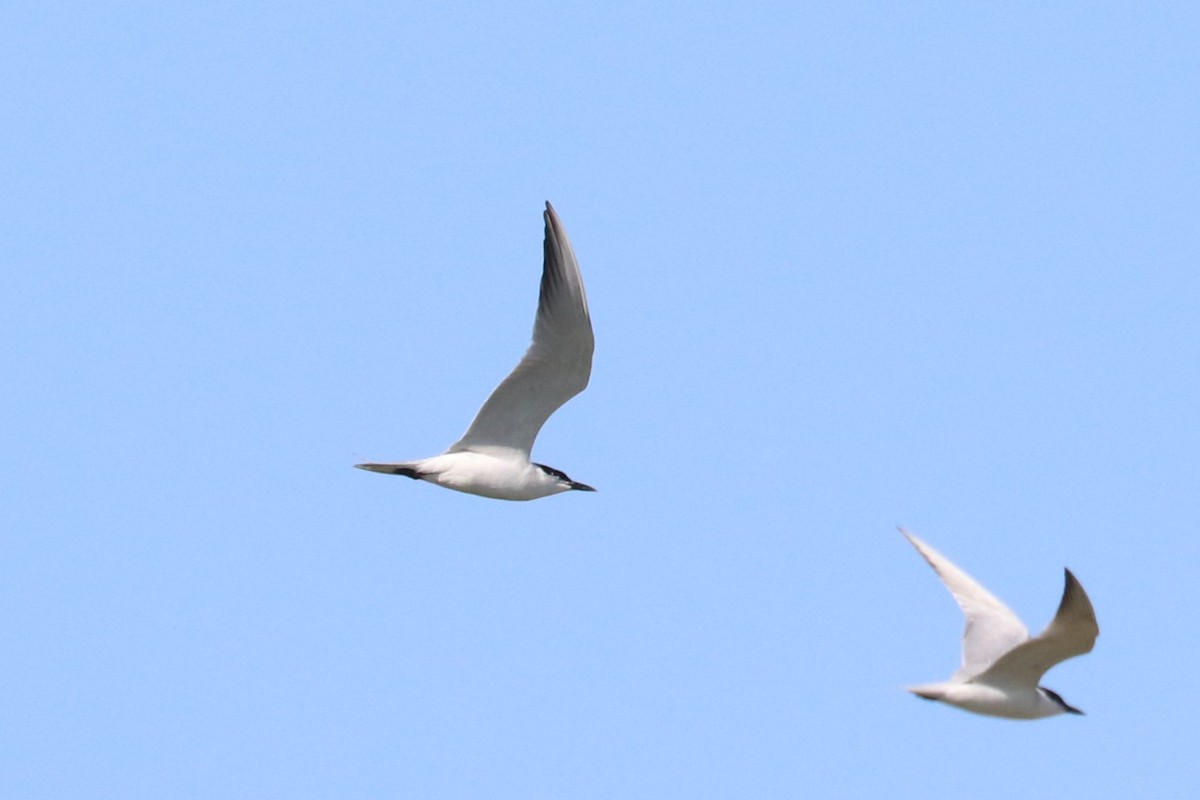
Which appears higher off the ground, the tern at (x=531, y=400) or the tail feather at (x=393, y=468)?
the tern at (x=531, y=400)

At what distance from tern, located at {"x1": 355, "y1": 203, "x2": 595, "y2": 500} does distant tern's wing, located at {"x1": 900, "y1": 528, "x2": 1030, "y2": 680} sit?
3.59m

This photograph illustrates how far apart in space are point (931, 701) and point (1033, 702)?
1.11 m

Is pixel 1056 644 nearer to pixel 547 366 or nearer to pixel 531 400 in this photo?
pixel 547 366

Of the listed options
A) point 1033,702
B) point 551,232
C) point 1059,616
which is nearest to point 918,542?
point 1033,702

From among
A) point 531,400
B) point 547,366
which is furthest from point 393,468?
point 547,366

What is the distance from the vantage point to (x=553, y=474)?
18.5m

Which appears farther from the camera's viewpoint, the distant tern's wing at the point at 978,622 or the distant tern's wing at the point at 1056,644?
the distant tern's wing at the point at 978,622

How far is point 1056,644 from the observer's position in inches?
626

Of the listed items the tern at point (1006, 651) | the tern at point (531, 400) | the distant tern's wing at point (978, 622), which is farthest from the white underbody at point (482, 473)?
the tern at point (1006, 651)

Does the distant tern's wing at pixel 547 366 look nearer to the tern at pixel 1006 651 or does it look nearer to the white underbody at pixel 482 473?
the white underbody at pixel 482 473

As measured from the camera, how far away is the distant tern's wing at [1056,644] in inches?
598

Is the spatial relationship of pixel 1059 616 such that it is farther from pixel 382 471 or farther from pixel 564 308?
pixel 382 471

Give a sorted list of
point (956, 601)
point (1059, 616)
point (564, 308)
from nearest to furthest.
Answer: point (1059, 616) → point (564, 308) → point (956, 601)

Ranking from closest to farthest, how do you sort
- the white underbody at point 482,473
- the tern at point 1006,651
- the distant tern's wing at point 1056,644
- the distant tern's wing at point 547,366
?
the distant tern's wing at point 1056,644
the tern at point 1006,651
the distant tern's wing at point 547,366
the white underbody at point 482,473
